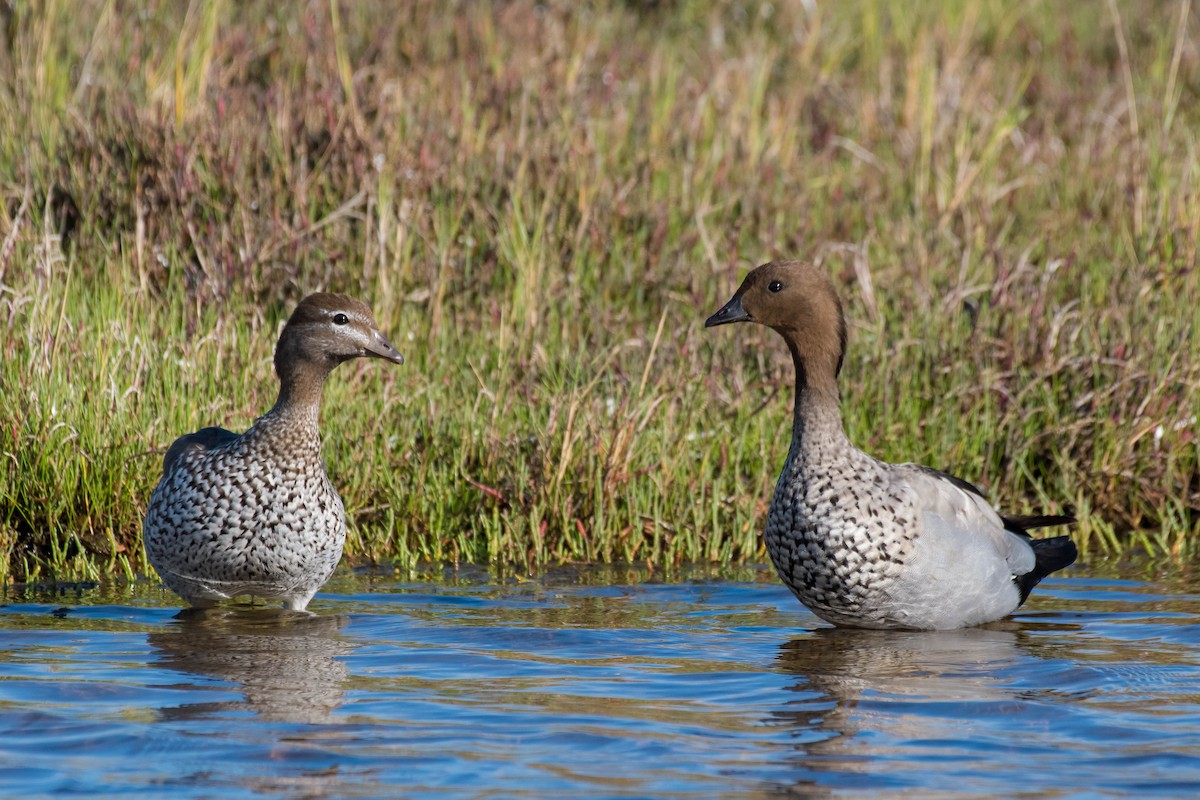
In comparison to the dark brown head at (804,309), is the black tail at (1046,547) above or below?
below

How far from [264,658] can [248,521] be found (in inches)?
20.0

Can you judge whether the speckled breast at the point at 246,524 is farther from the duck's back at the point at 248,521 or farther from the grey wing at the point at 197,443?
the grey wing at the point at 197,443

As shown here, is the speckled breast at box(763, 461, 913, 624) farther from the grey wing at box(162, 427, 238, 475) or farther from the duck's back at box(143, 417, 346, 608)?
the grey wing at box(162, 427, 238, 475)

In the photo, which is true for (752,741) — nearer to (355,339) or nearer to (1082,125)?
(355,339)

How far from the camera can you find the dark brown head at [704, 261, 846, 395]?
21.4 feet

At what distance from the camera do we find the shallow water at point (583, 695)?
4.80 m

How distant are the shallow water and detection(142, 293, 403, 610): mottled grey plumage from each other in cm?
22

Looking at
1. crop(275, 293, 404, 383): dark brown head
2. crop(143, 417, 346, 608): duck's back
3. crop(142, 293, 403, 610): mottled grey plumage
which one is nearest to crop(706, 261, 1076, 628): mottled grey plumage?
crop(275, 293, 404, 383): dark brown head

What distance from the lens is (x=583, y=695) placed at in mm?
5535

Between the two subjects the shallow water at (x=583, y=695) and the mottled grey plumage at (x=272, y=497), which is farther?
the mottled grey plumage at (x=272, y=497)

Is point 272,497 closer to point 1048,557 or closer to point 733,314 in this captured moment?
point 733,314

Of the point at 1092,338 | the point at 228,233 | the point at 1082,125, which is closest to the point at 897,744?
the point at 1092,338

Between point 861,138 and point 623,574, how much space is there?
4.98 metres

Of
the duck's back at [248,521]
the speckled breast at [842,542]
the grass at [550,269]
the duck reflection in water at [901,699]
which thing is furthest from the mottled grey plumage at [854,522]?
the duck's back at [248,521]
